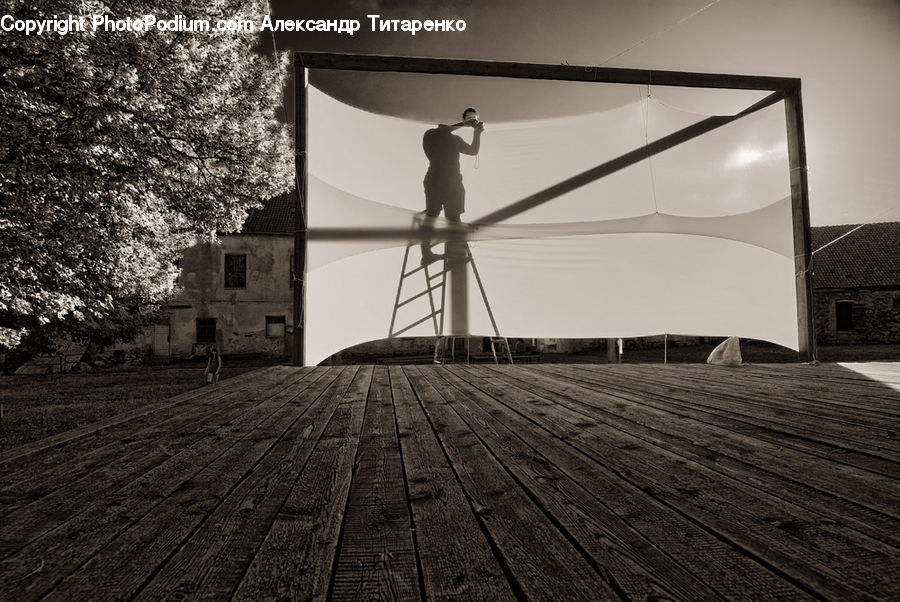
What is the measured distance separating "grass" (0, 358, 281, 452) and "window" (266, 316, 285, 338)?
6.43 ft

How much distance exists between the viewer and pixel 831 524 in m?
1.19

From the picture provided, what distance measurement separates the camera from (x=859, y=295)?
2388 cm

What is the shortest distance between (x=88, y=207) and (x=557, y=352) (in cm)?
1686

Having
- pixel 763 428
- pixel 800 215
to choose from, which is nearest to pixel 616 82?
pixel 800 215

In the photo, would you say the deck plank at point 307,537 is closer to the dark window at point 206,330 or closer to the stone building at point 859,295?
the dark window at point 206,330

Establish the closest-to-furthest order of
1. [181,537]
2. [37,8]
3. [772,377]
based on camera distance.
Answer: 1. [181,537]
2. [772,377]
3. [37,8]

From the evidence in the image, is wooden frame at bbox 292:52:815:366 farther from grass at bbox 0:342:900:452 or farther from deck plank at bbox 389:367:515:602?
deck plank at bbox 389:367:515:602

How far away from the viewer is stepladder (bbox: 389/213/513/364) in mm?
6453

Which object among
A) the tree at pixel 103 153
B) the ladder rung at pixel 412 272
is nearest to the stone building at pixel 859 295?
the ladder rung at pixel 412 272

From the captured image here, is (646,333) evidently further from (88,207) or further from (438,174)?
(88,207)

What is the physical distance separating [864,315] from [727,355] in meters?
24.6

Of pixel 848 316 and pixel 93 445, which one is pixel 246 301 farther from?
pixel 848 316

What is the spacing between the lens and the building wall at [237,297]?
20219mm

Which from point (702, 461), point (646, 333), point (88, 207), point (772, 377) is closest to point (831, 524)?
point (702, 461)
